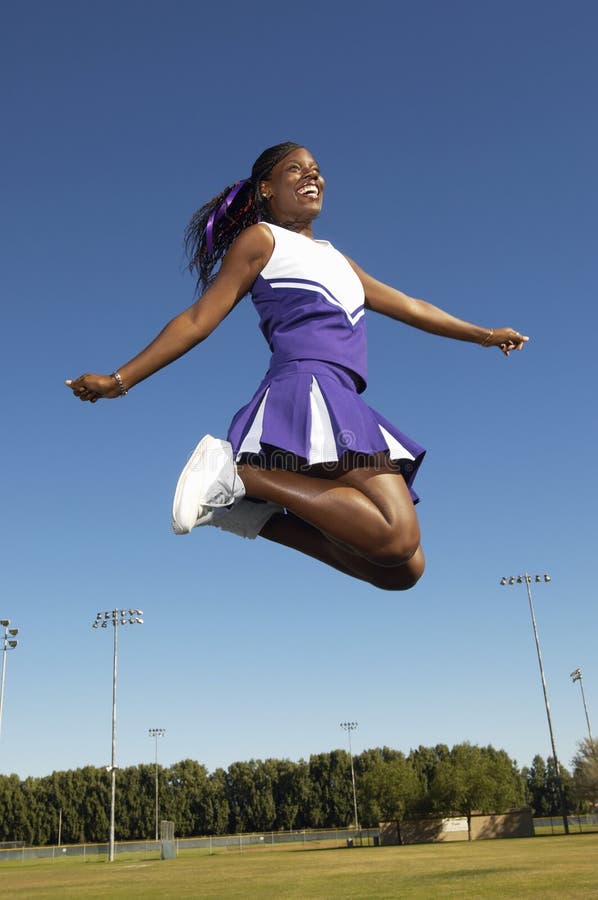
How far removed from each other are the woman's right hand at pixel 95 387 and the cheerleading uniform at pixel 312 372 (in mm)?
433

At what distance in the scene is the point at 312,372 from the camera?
3.02 metres

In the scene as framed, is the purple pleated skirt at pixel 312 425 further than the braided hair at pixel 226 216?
No

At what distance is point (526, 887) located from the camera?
21.1 meters

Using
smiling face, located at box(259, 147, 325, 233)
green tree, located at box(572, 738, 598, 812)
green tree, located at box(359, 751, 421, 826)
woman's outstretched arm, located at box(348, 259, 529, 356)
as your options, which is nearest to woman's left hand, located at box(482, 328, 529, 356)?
woman's outstretched arm, located at box(348, 259, 529, 356)

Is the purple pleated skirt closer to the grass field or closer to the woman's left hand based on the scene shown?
the woman's left hand

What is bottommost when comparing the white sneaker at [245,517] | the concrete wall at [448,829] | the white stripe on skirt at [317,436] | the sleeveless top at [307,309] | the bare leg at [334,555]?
the concrete wall at [448,829]

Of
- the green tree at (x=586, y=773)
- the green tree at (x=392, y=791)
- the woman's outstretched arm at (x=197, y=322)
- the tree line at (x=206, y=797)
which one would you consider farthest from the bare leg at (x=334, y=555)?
the tree line at (x=206, y=797)

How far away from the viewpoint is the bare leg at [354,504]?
2697mm

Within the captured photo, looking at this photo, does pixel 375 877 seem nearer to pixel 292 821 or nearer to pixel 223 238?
pixel 223 238

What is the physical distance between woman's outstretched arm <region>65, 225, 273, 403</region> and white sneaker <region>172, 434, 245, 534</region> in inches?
13.3

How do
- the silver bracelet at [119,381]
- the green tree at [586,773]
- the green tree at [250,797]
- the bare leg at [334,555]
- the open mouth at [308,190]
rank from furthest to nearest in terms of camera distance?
the green tree at [250,797] < the green tree at [586,773] < the open mouth at [308,190] < the bare leg at [334,555] < the silver bracelet at [119,381]

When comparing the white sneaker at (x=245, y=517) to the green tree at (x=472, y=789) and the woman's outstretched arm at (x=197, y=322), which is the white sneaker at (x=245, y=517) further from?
the green tree at (x=472, y=789)

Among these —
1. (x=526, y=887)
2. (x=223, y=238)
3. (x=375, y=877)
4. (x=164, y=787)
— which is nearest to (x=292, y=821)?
(x=164, y=787)

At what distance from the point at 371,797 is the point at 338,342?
75358 millimetres
